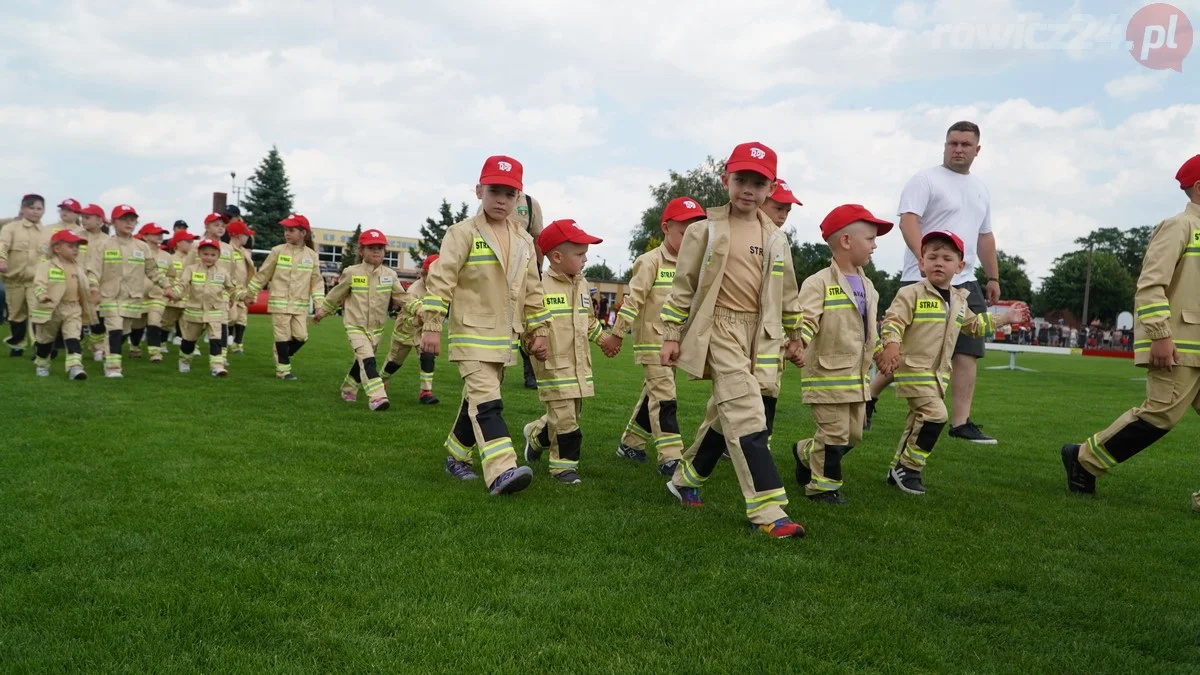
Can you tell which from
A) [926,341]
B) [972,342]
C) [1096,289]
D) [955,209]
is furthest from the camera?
[1096,289]

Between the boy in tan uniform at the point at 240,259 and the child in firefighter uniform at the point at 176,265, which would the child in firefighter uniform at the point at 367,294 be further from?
the boy in tan uniform at the point at 240,259

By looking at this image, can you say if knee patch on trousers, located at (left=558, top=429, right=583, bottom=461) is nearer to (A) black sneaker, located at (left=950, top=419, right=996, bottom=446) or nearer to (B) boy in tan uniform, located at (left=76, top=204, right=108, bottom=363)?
(A) black sneaker, located at (left=950, top=419, right=996, bottom=446)

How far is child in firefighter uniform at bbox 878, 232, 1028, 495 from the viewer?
6.36m

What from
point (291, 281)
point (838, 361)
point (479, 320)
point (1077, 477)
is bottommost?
point (1077, 477)

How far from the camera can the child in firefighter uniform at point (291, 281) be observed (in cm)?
1250

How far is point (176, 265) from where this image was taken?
15.0 m

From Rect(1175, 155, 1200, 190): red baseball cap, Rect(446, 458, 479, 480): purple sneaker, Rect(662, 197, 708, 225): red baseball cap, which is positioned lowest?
Rect(446, 458, 479, 480): purple sneaker

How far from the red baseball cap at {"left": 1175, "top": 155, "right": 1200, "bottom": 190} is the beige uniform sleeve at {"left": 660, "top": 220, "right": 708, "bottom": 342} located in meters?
3.54

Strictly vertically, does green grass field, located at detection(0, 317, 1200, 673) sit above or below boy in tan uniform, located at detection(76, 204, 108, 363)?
below

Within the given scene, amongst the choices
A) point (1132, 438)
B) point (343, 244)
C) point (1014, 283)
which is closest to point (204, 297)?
point (1132, 438)

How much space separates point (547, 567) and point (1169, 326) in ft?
15.0

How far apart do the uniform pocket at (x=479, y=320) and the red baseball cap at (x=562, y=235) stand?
3.04 ft

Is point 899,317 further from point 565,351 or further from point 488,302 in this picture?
point 488,302

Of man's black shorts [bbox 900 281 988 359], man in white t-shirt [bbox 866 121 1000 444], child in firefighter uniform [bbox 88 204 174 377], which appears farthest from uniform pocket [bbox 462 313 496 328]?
child in firefighter uniform [bbox 88 204 174 377]
